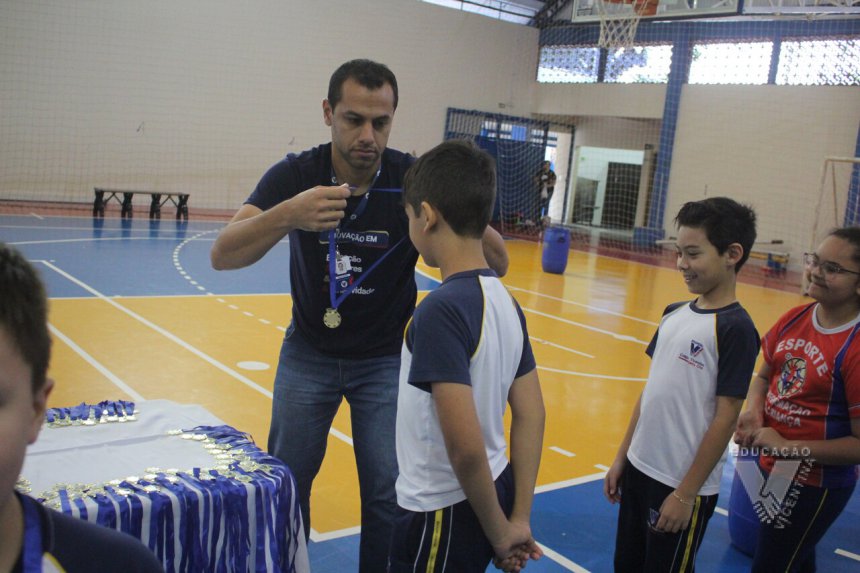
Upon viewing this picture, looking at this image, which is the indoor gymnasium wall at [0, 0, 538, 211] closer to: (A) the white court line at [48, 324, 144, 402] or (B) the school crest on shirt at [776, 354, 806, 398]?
(A) the white court line at [48, 324, 144, 402]

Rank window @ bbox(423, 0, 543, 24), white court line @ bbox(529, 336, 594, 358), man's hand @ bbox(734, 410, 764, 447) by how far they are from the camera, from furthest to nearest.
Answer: window @ bbox(423, 0, 543, 24)
white court line @ bbox(529, 336, 594, 358)
man's hand @ bbox(734, 410, 764, 447)

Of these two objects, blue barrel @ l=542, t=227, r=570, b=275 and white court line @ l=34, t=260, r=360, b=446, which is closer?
white court line @ l=34, t=260, r=360, b=446

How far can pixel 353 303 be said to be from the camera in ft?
8.93

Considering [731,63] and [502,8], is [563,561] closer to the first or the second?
[731,63]

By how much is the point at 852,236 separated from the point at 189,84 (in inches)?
664

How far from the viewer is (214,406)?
539 cm

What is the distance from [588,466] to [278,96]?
1572cm

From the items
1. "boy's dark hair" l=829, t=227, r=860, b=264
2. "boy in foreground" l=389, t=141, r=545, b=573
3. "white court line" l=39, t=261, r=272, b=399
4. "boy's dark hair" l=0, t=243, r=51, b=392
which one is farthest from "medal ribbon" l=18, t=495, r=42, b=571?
"white court line" l=39, t=261, r=272, b=399

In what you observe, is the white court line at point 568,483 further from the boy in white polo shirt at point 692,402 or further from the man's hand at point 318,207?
the man's hand at point 318,207

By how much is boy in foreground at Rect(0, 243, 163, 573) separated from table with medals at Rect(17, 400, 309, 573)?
3.10 ft

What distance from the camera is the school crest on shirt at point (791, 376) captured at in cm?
284

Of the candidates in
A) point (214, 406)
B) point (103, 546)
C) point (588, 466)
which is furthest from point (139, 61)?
point (103, 546)

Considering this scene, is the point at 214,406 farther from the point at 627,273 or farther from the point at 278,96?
the point at 278,96

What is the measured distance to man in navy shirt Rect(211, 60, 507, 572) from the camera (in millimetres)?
2641
